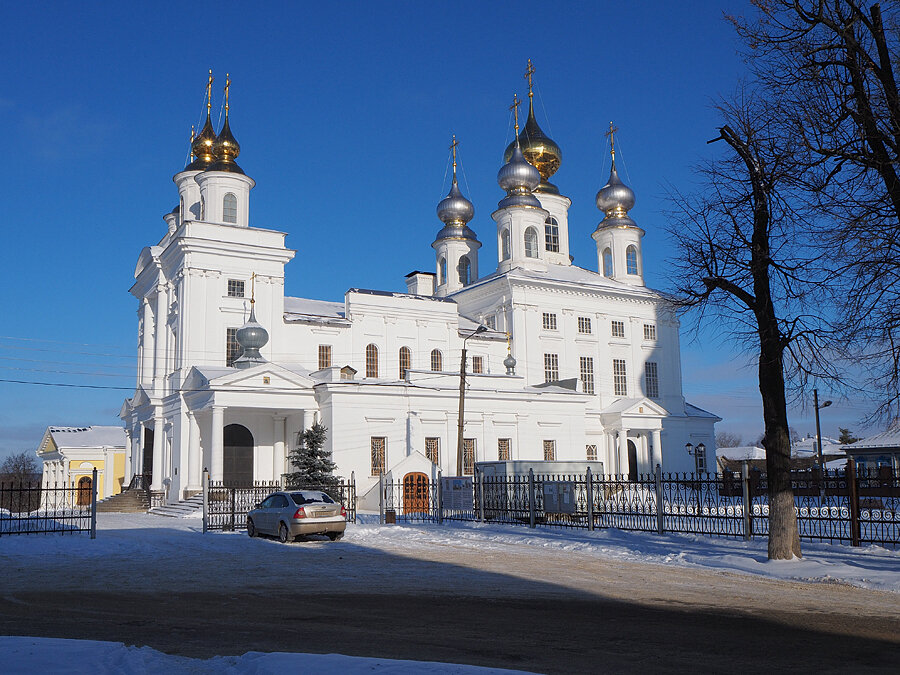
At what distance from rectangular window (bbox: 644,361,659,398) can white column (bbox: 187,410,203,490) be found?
29049 mm

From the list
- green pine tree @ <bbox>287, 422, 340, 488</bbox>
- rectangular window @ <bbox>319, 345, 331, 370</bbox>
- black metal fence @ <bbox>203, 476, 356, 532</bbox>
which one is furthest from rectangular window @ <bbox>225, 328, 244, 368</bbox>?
black metal fence @ <bbox>203, 476, 356, 532</bbox>

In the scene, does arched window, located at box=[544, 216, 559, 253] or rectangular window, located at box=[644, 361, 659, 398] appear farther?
arched window, located at box=[544, 216, 559, 253]

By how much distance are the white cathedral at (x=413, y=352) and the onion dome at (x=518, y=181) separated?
134 mm

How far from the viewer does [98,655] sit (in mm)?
6656

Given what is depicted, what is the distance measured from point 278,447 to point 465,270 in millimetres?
22903

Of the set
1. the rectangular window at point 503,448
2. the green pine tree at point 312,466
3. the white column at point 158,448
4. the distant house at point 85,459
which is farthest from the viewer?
the distant house at point 85,459

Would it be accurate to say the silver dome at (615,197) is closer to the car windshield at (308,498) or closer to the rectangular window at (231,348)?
the rectangular window at (231,348)

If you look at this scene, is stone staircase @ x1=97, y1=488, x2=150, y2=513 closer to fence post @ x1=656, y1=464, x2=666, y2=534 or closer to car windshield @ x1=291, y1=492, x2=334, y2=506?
car windshield @ x1=291, y1=492, x2=334, y2=506

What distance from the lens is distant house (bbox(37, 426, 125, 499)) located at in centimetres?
6009

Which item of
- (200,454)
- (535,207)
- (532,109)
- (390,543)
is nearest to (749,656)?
(390,543)

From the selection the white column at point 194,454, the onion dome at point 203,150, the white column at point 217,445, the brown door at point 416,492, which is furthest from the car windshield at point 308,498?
the onion dome at point 203,150

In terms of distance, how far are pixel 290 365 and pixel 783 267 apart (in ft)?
103

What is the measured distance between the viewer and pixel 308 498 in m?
21.7

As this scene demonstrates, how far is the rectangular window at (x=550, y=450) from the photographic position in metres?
44.8
